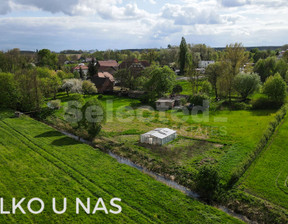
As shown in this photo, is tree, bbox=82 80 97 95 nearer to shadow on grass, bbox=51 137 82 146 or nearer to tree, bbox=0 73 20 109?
tree, bbox=0 73 20 109

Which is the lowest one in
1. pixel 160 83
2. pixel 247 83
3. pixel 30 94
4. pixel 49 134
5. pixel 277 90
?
pixel 49 134

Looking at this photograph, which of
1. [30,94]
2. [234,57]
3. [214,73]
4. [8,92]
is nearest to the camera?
[30,94]

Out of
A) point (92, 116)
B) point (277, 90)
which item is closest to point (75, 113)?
point (92, 116)

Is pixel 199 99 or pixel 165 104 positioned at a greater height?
pixel 199 99

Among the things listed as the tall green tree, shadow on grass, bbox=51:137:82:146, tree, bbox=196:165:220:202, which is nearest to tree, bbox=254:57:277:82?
the tall green tree

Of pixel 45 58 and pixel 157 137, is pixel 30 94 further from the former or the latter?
pixel 45 58
